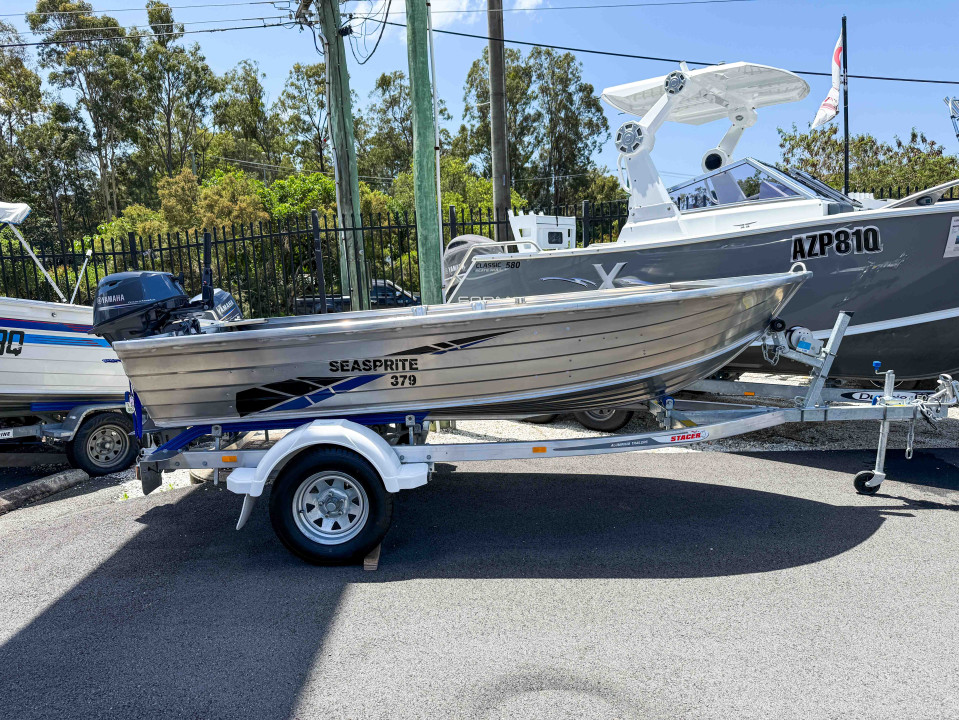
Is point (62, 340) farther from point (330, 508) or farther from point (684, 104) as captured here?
point (684, 104)

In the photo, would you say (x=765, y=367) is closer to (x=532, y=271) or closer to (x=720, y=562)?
(x=532, y=271)

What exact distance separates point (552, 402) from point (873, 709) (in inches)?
90.4

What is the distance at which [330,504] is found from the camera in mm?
4094

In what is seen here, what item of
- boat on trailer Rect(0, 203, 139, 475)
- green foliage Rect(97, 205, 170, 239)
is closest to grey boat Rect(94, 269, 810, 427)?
boat on trailer Rect(0, 203, 139, 475)

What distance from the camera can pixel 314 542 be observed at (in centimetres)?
402

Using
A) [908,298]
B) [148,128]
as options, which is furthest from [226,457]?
[148,128]

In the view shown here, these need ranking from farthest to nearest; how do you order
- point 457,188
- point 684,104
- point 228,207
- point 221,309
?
point 457,188, point 228,207, point 684,104, point 221,309

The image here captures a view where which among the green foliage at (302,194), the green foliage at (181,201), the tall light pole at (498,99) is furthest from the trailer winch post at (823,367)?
the green foliage at (302,194)

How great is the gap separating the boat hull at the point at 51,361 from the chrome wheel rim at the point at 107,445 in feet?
0.97

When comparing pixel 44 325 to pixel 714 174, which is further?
pixel 714 174

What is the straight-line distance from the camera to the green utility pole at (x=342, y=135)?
8969 millimetres

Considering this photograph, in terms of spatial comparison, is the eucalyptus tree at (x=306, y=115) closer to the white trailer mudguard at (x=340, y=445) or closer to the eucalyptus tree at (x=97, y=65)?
the eucalyptus tree at (x=97, y=65)

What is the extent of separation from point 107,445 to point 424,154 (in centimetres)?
398

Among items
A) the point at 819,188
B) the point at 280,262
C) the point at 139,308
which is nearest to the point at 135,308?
the point at 139,308
